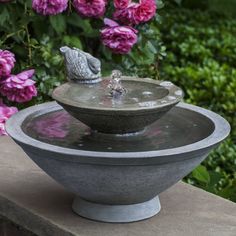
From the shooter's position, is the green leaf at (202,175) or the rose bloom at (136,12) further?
the rose bloom at (136,12)

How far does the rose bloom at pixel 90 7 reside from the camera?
3.74m

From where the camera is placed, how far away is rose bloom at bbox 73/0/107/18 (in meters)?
3.74

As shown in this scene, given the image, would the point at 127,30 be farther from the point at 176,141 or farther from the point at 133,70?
the point at 176,141

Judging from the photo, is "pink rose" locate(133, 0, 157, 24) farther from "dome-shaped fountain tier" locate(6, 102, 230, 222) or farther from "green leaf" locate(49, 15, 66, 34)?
"dome-shaped fountain tier" locate(6, 102, 230, 222)

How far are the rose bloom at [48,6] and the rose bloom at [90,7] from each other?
0.29 feet

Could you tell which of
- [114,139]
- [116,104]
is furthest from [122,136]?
[116,104]

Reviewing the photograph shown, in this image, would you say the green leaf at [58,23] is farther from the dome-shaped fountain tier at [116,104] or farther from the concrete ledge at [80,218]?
the dome-shaped fountain tier at [116,104]

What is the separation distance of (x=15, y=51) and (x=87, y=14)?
0.50m

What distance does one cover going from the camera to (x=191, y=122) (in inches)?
111

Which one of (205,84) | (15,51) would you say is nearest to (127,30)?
(15,51)

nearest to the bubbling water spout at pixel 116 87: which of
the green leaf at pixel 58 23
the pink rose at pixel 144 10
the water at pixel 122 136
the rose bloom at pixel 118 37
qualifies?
the water at pixel 122 136

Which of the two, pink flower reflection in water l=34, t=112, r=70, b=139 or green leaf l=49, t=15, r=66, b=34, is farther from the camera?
green leaf l=49, t=15, r=66, b=34

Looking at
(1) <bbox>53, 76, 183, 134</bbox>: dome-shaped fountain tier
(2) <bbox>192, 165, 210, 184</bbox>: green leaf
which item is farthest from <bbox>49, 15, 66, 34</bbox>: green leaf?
(1) <bbox>53, 76, 183, 134</bbox>: dome-shaped fountain tier

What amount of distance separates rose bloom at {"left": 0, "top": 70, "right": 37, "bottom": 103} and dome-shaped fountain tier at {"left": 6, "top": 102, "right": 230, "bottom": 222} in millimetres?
712
